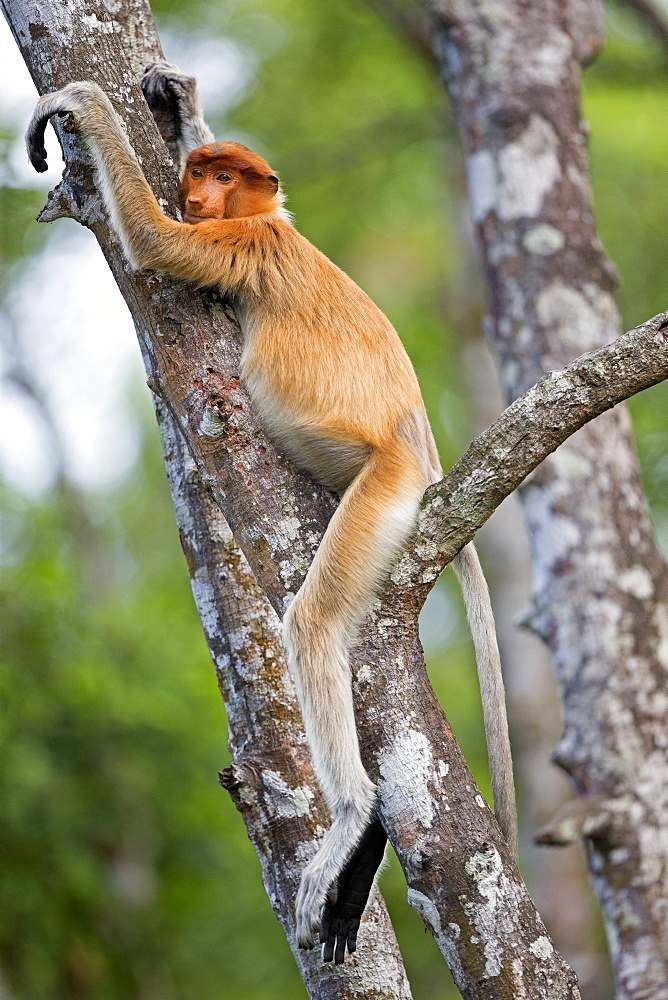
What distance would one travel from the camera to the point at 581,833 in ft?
13.7

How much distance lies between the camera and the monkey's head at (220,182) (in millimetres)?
3463

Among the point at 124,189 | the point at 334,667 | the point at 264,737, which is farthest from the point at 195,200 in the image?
the point at 264,737

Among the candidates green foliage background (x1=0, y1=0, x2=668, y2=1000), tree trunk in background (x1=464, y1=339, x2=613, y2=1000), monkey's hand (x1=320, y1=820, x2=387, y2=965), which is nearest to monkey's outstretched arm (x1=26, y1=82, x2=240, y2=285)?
monkey's hand (x1=320, y1=820, x2=387, y2=965)

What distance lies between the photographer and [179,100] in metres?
3.76

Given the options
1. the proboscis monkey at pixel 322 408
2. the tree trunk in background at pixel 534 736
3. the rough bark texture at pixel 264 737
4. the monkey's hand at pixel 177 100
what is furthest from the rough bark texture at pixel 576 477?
the tree trunk in background at pixel 534 736

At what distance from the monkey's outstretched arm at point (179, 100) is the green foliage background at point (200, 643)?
4000 mm

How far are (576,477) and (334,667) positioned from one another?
2492mm

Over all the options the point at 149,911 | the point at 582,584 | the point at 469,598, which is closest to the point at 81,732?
the point at 149,911

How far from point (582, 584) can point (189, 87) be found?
9.43 ft

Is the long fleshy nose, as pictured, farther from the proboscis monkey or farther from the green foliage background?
the green foliage background

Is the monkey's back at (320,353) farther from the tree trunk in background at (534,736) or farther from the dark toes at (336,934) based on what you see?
the tree trunk in background at (534,736)

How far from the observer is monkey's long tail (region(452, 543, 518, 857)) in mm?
2873

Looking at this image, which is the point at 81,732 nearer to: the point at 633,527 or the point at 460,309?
the point at 633,527

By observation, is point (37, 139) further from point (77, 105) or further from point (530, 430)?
Answer: point (530, 430)
